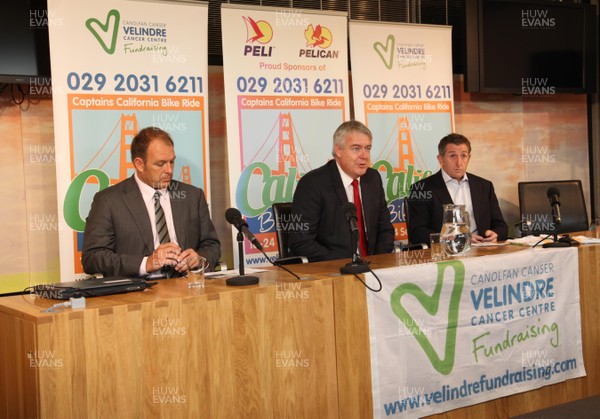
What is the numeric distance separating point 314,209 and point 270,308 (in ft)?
5.11

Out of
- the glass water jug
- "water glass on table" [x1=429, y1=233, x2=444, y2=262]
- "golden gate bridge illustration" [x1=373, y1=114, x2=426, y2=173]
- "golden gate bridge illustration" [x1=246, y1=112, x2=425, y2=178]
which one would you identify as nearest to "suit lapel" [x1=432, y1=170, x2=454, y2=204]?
"golden gate bridge illustration" [x1=373, y1=114, x2=426, y2=173]

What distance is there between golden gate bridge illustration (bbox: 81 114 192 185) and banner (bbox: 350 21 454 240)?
1.82 metres

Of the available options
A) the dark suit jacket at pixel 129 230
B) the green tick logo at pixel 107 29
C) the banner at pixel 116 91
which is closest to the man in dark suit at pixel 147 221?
the dark suit jacket at pixel 129 230

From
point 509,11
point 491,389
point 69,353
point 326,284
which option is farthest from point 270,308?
point 509,11

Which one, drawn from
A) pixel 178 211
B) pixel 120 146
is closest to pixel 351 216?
pixel 178 211

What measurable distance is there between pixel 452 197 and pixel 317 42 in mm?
1534

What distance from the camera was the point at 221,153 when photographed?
19.7ft

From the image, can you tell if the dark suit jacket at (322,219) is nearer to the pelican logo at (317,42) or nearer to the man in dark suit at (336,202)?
the man in dark suit at (336,202)

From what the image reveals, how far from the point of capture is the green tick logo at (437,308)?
344 cm

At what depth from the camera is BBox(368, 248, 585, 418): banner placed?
3.39 metres

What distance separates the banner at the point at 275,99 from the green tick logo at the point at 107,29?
780 mm

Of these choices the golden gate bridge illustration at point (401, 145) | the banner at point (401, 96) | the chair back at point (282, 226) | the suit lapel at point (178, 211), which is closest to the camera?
the suit lapel at point (178, 211)

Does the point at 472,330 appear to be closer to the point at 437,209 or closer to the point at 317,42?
the point at 437,209

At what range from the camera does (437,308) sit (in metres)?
3.55
